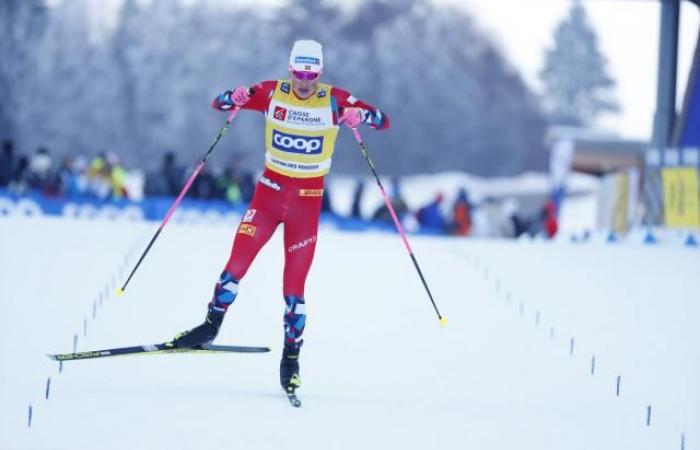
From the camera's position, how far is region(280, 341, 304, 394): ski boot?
6.22 meters

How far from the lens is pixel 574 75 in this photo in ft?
196

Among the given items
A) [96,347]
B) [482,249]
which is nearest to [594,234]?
[482,249]

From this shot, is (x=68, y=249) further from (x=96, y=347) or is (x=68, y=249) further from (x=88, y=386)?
(x=88, y=386)

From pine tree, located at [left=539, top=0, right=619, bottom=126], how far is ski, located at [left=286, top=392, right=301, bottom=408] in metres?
54.4

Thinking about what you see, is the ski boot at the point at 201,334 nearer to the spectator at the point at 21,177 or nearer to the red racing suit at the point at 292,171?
the red racing suit at the point at 292,171

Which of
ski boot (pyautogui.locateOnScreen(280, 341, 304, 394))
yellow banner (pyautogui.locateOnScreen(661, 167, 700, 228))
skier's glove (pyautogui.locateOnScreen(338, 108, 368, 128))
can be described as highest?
skier's glove (pyautogui.locateOnScreen(338, 108, 368, 128))

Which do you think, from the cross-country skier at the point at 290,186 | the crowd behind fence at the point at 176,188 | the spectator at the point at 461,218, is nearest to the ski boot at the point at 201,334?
the cross-country skier at the point at 290,186

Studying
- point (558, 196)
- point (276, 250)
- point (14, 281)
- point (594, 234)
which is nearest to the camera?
point (14, 281)

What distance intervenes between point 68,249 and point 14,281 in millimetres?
2200

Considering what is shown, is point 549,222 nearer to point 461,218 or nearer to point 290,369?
point 461,218

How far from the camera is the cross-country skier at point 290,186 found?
639 centimetres

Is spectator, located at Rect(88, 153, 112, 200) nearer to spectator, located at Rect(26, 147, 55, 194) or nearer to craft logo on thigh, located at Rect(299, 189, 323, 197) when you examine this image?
spectator, located at Rect(26, 147, 55, 194)

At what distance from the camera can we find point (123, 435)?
5.18m

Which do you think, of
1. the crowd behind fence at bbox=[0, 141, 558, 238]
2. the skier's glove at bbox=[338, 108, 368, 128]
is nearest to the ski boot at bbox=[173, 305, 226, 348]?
the skier's glove at bbox=[338, 108, 368, 128]
